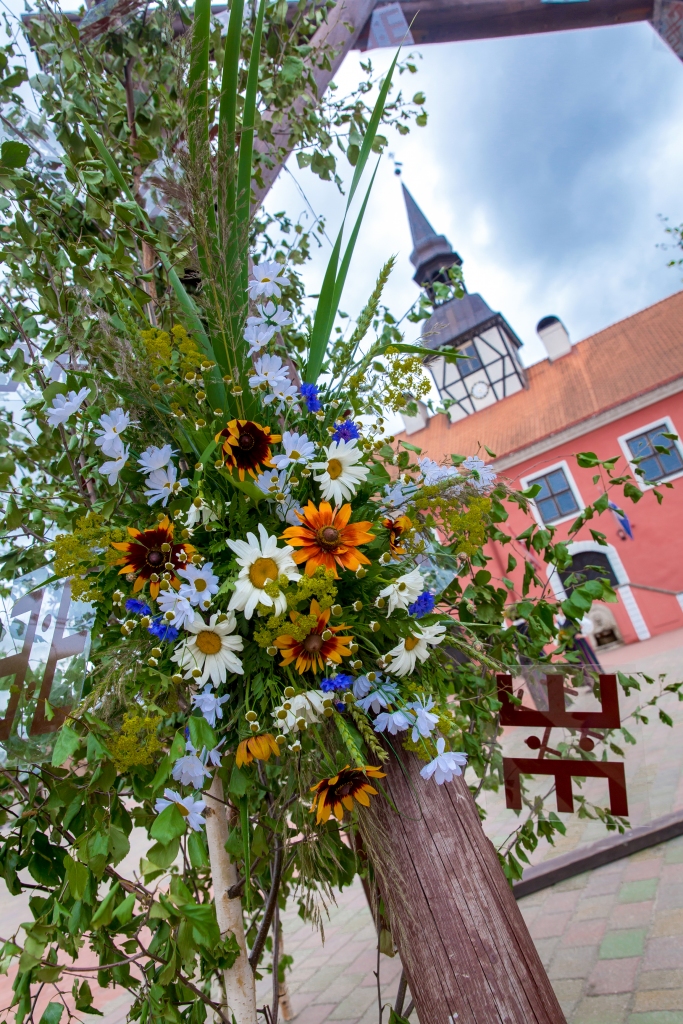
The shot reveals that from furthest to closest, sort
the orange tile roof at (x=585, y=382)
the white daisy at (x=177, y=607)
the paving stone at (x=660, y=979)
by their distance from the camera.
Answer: the orange tile roof at (x=585, y=382) < the paving stone at (x=660, y=979) < the white daisy at (x=177, y=607)

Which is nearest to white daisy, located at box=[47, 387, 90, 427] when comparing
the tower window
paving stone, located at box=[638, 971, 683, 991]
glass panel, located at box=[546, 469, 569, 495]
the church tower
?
paving stone, located at box=[638, 971, 683, 991]

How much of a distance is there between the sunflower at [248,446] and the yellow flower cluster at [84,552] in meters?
0.19

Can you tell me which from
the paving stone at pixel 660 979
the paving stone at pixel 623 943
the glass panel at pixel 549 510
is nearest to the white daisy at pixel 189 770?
the paving stone at pixel 660 979

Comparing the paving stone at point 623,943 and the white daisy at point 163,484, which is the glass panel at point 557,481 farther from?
the white daisy at point 163,484

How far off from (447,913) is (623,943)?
1.85 metres

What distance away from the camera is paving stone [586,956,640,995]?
209 cm

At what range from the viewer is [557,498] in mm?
14258

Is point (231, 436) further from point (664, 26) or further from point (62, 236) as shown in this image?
point (664, 26)

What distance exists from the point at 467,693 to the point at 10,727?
2.89ft

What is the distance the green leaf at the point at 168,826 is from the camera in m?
0.76

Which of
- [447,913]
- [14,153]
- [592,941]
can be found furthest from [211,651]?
[592,941]

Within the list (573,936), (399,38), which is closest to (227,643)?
(399,38)

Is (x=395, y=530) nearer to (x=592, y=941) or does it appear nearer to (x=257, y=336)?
(x=257, y=336)

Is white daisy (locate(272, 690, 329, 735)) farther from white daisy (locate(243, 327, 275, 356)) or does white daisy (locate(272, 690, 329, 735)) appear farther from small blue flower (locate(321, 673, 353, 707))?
white daisy (locate(243, 327, 275, 356))
